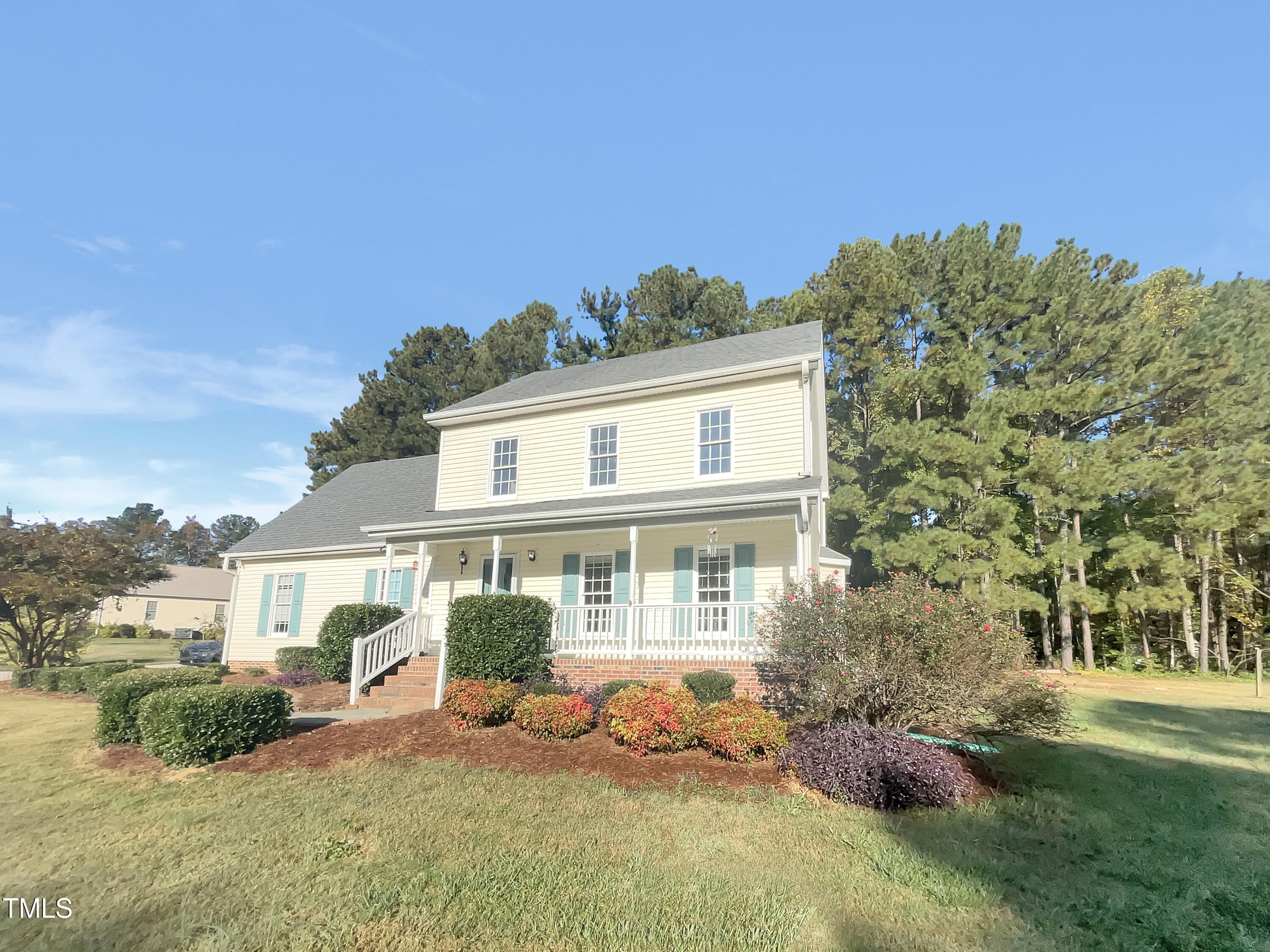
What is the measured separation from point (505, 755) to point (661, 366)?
35.7 feet

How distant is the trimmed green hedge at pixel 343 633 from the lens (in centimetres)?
1491

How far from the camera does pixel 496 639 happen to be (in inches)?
454

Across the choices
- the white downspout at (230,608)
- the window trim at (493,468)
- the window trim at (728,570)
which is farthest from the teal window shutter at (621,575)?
the white downspout at (230,608)

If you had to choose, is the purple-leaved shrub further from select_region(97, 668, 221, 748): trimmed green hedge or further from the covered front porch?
select_region(97, 668, 221, 748): trimmed green hedge

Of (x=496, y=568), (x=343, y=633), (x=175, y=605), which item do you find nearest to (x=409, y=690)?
(x=496, y=568)

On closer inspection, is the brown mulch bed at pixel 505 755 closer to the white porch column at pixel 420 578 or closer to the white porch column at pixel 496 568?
the white porch column at pixel 496 568

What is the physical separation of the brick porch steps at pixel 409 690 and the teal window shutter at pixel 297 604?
327 inches

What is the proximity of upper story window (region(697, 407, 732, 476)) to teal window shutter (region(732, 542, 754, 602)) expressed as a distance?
1719 mm

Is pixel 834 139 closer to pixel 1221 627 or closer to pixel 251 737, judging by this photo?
pixel 251 737

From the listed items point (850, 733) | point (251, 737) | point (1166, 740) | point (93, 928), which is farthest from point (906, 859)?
point (251, 737)

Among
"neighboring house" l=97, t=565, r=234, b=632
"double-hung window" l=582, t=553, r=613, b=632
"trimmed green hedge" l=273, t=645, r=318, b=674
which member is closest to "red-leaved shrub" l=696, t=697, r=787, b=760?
"double-hung window" l=582, t=553, r=613, b=632

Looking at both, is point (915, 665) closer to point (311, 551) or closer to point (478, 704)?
point (478, 704)

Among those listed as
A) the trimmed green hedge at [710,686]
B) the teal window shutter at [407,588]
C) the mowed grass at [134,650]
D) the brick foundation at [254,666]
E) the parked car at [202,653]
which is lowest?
the mowed grass at [134,650]

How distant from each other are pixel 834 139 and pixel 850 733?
14.3m
